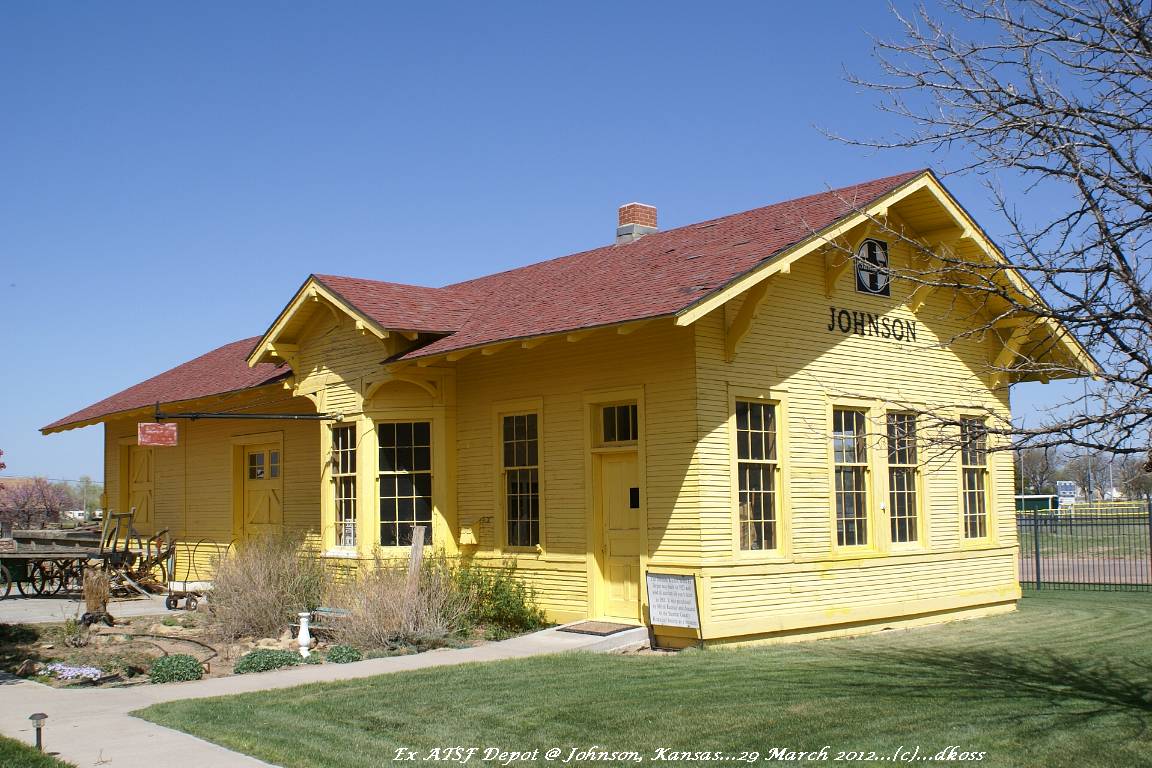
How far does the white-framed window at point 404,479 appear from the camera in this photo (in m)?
15.9

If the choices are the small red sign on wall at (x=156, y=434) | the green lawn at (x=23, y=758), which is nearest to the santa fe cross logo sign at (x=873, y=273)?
the small red sign on wall at (x=156, y=434)

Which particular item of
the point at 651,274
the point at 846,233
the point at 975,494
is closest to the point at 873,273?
the point at 846,233

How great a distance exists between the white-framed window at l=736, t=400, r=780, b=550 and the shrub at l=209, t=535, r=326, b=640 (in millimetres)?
5638

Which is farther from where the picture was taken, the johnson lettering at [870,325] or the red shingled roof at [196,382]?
the red shingled roof at [196,382]

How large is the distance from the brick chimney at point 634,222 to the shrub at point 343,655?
29.1 feet

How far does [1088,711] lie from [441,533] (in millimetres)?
8743

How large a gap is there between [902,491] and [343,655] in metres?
8.11

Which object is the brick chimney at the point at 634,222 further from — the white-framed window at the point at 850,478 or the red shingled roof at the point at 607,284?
the white-framed window at the point at 850,478

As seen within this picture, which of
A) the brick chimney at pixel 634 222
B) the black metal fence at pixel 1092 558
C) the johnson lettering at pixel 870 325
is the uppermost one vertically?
the brick chimney at pixel 634 222

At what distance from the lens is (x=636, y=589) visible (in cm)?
1383

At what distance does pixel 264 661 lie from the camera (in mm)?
11805

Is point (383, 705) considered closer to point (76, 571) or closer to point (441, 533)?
point (441, 533)

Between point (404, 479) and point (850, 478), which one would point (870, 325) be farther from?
point (404, 479)

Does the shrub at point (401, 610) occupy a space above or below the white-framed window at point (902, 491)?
below
